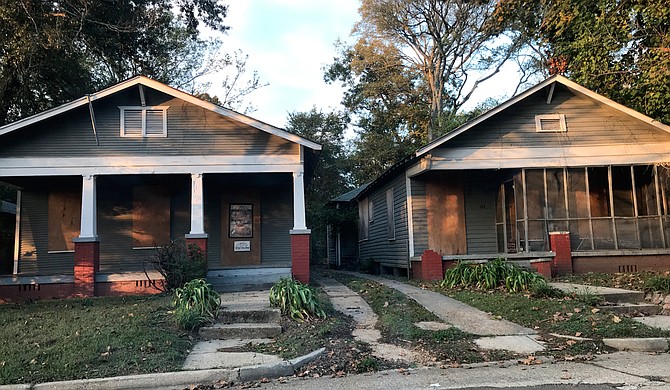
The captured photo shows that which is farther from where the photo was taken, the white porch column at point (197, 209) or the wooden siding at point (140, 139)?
the wooden siding at point (140, 139)

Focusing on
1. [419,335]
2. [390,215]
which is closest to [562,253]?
[390,215]

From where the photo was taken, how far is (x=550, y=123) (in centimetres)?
1620

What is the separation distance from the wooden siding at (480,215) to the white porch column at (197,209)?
843cm

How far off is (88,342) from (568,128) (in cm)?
1423

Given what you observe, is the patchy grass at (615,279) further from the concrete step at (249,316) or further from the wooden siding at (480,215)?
the concrete step at (249,316)

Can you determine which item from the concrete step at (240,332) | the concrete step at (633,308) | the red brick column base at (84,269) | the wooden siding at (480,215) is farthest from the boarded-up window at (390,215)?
the concrete step at (240,332)

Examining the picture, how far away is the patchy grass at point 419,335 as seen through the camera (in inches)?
291

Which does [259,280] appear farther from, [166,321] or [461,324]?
[461,324]

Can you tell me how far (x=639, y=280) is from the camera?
12.7 metres

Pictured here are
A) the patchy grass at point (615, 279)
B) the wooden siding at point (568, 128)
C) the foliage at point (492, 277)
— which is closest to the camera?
the foliage at point (492, 277)

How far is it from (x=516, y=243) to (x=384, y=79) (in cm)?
2229

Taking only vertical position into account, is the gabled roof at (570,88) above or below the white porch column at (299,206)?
above

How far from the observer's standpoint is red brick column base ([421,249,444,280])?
15117 millimetres

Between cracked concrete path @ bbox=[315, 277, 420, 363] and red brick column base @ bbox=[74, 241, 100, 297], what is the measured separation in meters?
5.75
